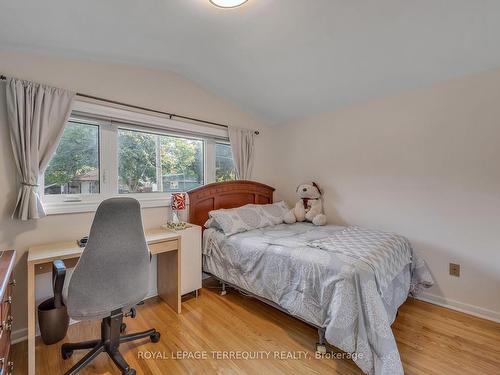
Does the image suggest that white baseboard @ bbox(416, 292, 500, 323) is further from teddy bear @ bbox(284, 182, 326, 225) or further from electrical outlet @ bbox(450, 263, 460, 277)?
teddy bear @ bbox(284, 182, 326, 225)

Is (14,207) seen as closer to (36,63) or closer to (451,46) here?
(36,63)

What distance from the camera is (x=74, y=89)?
205 cm

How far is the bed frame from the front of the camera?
9.23 feet

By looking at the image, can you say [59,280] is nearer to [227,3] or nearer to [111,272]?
[111,272]

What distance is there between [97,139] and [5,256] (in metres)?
1.15

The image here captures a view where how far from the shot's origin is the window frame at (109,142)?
6.69 feet

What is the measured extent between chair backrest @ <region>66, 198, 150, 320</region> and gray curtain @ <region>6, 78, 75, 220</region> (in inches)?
34.8

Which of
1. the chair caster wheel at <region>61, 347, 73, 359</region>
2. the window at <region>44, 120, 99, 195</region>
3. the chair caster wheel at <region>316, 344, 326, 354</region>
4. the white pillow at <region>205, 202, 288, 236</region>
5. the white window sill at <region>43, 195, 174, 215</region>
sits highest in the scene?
the window at <region>44, 120, 99, 195</region>

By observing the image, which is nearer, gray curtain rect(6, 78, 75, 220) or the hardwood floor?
the hardwood floor

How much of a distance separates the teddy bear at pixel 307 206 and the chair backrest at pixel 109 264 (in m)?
2.07

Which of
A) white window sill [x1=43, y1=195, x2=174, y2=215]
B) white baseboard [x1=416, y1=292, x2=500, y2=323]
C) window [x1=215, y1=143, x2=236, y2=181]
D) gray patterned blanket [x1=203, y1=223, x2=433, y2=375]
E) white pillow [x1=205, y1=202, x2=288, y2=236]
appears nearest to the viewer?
gray patterned blanket [x1=203, y1=223, x2=433, y2=375]

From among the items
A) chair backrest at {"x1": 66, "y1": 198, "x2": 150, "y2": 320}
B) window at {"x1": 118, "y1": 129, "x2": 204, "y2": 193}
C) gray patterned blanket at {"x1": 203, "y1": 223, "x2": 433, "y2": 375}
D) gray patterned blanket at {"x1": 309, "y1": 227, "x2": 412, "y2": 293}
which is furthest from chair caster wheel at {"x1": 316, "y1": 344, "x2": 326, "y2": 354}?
window at {"x1": 118, "y1": 129, "x2": 204, "y2": 193}

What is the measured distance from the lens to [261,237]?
2.37 metres

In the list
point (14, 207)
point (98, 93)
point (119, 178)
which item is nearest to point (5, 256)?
point (14, 207)
